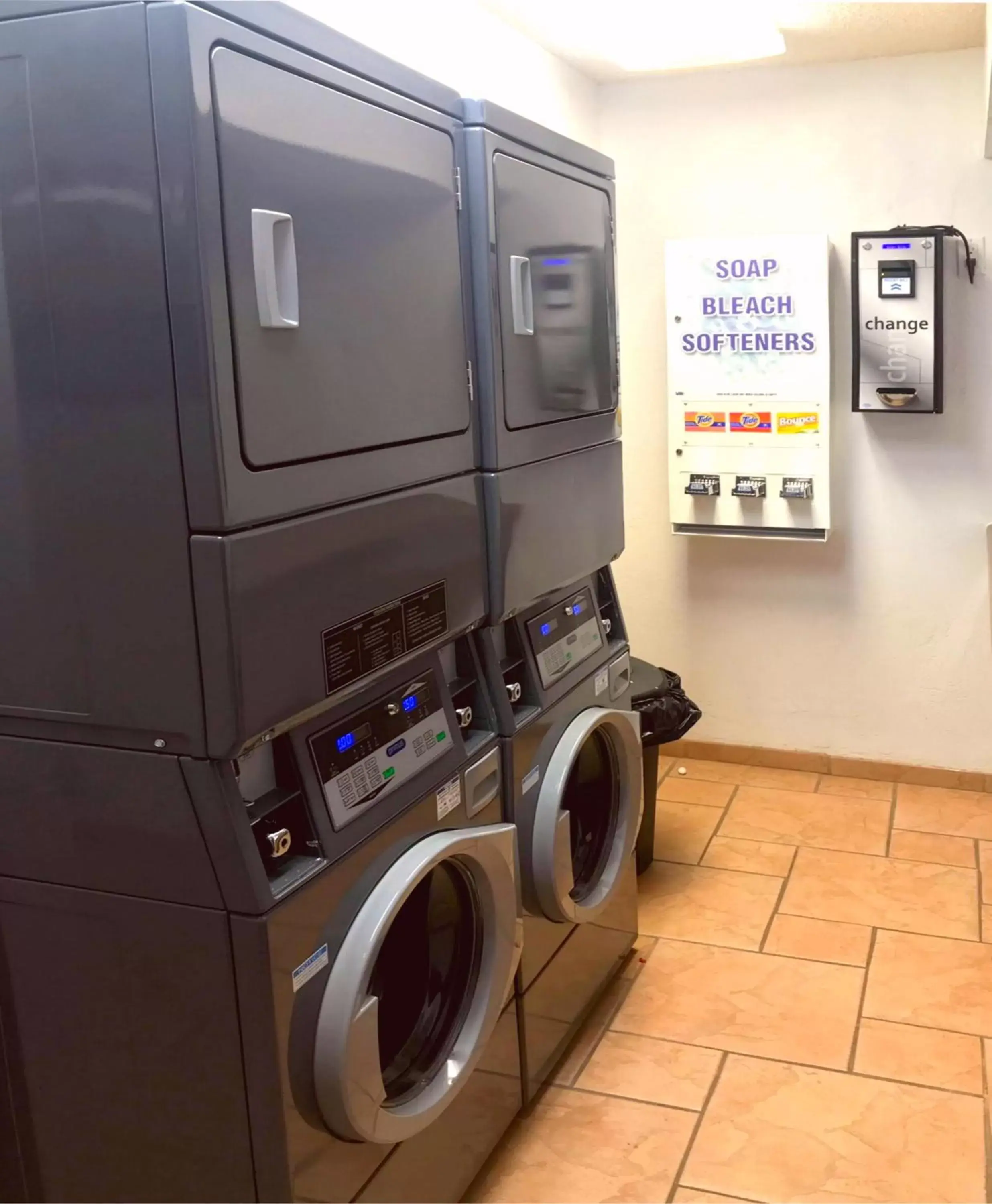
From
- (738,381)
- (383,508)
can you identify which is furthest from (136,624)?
(738,381)

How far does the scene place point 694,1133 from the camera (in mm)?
2326

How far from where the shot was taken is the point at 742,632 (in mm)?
4156

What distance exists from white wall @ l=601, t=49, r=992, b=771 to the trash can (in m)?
0.78

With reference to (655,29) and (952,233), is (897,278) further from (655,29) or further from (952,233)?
(655,29)

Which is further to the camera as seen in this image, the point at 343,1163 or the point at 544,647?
the point at 544,647

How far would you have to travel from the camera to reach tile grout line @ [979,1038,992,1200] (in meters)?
2.14

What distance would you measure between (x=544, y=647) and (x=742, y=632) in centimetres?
195

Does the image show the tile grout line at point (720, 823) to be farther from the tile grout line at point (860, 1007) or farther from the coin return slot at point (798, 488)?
the coin return slot at point (798, 488)

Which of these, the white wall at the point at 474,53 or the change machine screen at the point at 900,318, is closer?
the white wall at the point at 474,53

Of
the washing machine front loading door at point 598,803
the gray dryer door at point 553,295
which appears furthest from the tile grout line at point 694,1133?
the gray dryer door at point 553,295

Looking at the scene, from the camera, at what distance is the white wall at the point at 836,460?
11.9 ft

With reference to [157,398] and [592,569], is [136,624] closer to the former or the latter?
[157,398]

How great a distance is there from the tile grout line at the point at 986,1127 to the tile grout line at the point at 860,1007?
0.26 metres

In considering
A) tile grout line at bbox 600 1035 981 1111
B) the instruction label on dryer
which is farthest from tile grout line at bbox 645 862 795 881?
the instruction label on dryer
